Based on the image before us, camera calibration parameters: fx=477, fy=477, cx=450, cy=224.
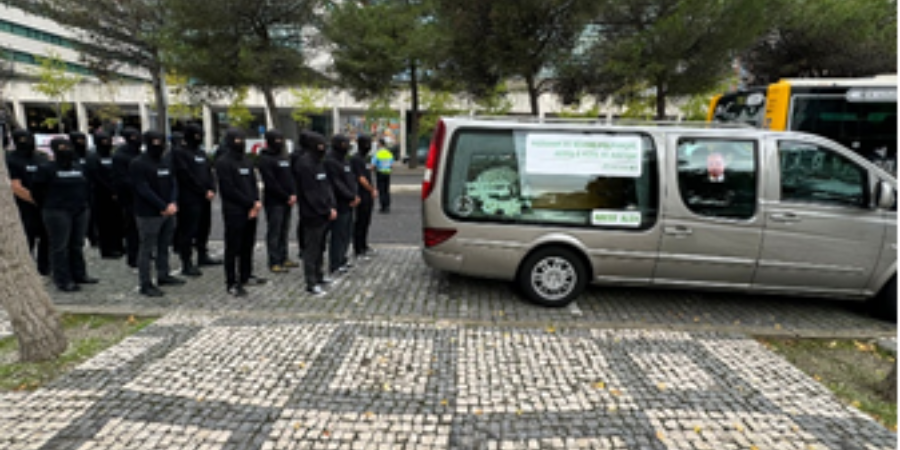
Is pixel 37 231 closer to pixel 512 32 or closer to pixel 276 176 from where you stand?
pixel 276 176

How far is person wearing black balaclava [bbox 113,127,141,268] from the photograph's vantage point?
6023 mm

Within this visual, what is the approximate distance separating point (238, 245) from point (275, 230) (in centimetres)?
104

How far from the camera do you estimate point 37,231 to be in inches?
234

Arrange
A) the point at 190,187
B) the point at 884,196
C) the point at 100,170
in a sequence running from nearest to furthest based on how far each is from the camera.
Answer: the point at 884,196, the point at 190,187, the point at 100,170

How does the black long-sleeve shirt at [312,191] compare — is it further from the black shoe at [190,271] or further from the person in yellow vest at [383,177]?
the person in yellow vest at [383,177]

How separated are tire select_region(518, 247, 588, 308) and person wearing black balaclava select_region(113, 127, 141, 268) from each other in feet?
16.4

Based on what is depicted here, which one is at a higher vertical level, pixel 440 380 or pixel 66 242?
pixel 66 242

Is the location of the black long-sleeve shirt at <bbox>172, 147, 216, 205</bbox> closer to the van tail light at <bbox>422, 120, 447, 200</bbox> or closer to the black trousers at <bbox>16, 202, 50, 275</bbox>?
the black trousers at <bbox>16, 202, 50, 275</bbox>

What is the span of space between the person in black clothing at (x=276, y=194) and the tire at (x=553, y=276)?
10.6 ft

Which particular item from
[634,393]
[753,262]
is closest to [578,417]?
[634,393]

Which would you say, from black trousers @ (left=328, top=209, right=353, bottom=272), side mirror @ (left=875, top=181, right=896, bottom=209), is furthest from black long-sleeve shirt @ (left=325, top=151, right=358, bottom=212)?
side mirror @ (left=875, top=181, right=896, bottom=209)

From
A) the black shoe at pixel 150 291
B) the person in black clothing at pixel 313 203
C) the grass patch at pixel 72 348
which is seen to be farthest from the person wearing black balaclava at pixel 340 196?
the grass patch at pixel 72 348

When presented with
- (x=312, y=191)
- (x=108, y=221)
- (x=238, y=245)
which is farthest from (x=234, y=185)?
(x=108, y=221)

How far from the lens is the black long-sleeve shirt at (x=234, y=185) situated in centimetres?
515
